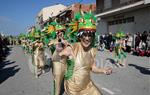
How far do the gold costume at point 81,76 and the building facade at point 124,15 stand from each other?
2059 cm

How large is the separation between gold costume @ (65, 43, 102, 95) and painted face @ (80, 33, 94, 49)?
0.28 ft

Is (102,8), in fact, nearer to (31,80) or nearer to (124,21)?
(124,21)

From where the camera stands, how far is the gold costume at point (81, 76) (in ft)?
12.6

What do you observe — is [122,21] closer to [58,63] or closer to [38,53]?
[38,53]

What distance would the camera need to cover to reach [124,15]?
1199 inches

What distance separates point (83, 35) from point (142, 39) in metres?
17.8

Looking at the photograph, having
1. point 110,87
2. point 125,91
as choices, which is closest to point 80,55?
point 125,91

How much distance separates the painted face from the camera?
3.88m

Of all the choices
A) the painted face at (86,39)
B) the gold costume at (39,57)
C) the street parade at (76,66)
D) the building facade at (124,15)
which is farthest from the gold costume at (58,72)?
the building facade at (124,15)

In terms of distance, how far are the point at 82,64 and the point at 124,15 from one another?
2722 centimetres

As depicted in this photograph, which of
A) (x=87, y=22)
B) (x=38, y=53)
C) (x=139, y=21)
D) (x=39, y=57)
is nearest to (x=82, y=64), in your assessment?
(x=87, y=22)

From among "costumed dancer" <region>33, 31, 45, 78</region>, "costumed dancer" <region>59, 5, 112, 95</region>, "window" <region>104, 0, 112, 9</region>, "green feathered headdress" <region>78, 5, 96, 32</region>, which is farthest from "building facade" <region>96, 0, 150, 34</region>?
"costumed dancer" <region>59, 5, 112, 95</region>

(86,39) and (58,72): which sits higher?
(86,39)

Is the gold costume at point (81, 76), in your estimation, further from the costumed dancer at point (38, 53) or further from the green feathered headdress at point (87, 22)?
the costumed dancer at point (38, 53)
